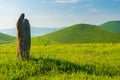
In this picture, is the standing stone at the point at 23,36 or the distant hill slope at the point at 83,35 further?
the distant hill slope at the point at 83,35

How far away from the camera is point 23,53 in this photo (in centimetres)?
2447

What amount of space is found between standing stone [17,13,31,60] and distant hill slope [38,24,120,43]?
99277 mm

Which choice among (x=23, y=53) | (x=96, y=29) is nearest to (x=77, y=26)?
(x=96, y=29)

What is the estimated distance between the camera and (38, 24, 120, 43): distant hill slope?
128125mm

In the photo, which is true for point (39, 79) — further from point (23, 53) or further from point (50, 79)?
point (23, 53)

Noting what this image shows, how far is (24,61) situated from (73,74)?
14.6 ft

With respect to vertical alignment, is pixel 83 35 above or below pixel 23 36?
below

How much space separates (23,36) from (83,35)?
112316 mm

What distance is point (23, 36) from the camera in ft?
82.7

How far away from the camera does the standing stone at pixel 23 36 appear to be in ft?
81.7

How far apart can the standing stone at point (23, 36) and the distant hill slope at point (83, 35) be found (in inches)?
3909

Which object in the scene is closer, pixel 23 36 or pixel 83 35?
pixel 23 36

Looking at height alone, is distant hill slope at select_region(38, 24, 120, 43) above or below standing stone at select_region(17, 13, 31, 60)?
below

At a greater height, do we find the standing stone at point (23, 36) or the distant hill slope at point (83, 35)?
the standing stone at point (23, 36)
